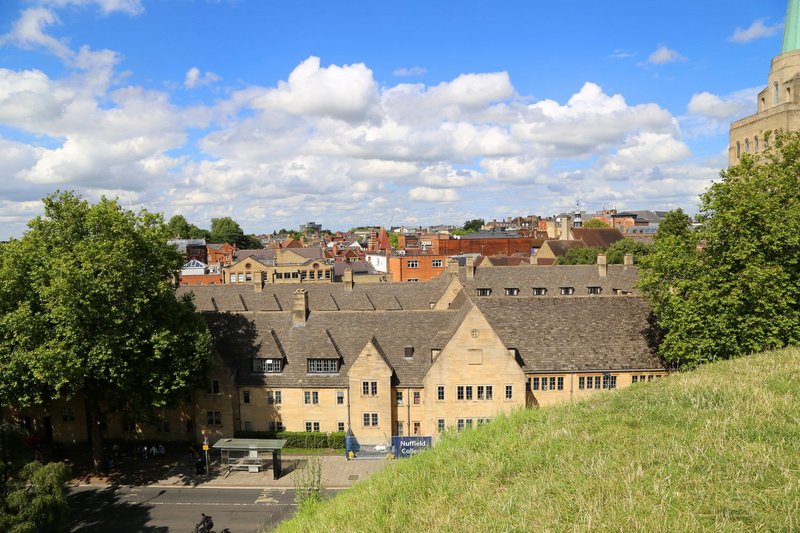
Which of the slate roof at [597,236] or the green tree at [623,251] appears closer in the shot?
the green tree at [623,251]

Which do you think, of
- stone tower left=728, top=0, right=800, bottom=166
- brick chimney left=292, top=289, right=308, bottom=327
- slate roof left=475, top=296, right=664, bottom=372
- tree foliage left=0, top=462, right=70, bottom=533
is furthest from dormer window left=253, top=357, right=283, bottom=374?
stone tower left=728, top=0, right=800, bottom=166

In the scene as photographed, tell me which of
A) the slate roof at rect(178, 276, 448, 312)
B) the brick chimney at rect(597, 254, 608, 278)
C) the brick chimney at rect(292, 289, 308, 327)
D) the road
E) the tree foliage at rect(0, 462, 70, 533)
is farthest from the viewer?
the brick chimney at rect(597, 254, 608, 278)

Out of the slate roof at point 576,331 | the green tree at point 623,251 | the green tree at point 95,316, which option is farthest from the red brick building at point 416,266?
the green tree at point 95,316

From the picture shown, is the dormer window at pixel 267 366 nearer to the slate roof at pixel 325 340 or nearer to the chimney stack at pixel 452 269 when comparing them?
A: the slate roof at pixel 325 340

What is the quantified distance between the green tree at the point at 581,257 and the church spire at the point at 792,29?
135 ft

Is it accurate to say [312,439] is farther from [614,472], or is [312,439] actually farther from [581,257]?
[581,257]

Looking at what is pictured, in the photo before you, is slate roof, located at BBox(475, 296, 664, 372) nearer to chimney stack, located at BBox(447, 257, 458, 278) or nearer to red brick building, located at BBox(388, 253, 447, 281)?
chimney stack, located at BBox(447, 257, 458, 278)

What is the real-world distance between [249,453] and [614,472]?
→ 3354 centimetres

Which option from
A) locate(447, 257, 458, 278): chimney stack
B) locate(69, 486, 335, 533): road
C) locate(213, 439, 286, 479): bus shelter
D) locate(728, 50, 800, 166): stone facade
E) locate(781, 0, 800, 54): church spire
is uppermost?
locate(781, 0, 800, 54): church spire

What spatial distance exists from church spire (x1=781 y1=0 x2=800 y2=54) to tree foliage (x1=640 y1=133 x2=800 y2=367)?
50407 mm

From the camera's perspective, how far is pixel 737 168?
3834cm

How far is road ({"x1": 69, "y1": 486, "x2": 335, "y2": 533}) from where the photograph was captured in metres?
32.3

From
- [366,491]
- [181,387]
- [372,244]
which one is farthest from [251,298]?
[372,244]

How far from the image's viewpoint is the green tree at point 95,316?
3431 centimetres
